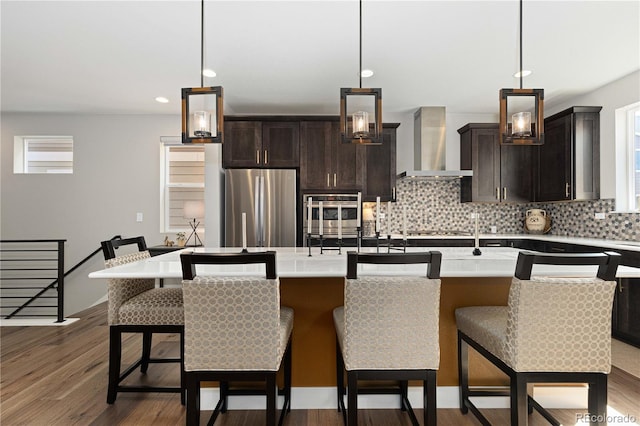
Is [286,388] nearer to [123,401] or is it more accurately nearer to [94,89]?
[123,401]

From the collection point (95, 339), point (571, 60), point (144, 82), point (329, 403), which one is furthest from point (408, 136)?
point (95, 339)

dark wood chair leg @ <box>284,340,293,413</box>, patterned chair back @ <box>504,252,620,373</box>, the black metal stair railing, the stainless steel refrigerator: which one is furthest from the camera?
the black metal stair railing

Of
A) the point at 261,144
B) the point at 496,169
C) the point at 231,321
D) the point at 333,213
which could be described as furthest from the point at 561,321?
the point at 261,144

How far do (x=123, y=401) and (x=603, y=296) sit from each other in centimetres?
263

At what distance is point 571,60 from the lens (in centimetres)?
331

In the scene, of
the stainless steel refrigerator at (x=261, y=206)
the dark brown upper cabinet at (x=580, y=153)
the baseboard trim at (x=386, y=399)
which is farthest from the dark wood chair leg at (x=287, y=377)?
the dark brown upper cabinet at (x=580, y=153)

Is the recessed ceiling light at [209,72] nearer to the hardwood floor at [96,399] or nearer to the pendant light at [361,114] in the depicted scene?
the pendant light at [361,114]

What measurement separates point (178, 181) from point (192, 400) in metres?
4.26

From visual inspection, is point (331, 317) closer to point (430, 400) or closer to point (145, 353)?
point (430, 400)

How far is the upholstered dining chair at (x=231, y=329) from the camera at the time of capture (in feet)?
4.82

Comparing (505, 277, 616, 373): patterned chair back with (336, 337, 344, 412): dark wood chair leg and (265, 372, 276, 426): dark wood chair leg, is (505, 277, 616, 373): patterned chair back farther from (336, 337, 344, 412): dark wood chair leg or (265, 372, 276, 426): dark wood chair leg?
(265, 372, 276, 426): dark wood chair leg

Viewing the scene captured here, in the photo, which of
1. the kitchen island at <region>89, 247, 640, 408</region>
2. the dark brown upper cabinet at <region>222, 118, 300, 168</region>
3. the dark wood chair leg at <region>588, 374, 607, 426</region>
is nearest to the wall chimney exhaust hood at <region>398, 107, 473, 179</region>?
the dark brown upper cabinet at <region>222, 118, 300, 168</region>

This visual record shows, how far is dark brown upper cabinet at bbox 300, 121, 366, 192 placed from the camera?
4.66 meters

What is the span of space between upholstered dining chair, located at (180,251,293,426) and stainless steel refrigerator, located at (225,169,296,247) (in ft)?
9.48
